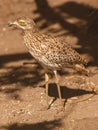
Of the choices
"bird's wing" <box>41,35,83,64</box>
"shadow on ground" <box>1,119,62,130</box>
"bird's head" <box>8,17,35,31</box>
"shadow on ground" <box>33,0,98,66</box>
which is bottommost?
"shadow on ground" <box>1,119,62,130</box>

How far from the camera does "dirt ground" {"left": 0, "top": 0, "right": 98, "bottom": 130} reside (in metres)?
6.73

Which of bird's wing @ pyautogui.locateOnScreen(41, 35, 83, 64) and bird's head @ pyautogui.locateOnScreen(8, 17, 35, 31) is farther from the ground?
bird's head @ pyautogui.locateOnScreen(8, 17, 35, 31)

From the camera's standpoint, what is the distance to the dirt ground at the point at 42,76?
673 cm

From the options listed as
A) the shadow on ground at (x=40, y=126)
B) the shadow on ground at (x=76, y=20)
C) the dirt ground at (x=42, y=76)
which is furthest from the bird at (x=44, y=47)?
the shadow on ground at (x=76, y=20)

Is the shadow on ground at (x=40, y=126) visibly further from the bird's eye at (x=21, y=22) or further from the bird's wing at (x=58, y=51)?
the bird's eye at (x=21, y=22)

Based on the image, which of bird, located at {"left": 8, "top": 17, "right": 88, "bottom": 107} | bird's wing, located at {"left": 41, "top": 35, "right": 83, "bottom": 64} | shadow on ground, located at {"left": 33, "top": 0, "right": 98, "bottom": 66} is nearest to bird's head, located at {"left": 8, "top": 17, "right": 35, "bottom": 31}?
bird, located at {"left": 8, "top": 17, "right": 88, "bottom": 107}

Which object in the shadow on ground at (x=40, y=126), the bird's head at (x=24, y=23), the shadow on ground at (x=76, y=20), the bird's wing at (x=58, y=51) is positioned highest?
the bird's head at (x=24, y=23)

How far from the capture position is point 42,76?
8.30 metres

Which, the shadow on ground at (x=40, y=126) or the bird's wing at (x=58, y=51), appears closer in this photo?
the shadow on ground at (x=40, y=126)

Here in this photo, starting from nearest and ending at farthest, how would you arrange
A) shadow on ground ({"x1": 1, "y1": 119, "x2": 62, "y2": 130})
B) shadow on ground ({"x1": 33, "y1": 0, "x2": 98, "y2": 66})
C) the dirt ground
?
1. shadow on ground ({"x1": 1, "y1": 119, "x2": 62, "y2": 130})
2. the dirt ground
3. shadow on ground ({"x1": 33, "y1": 0, "x2": 98, "y2": 66})

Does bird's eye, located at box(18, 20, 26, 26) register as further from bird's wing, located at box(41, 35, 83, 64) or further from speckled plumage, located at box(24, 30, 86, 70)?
bird's wing, located at box(41, 35, 83, 64)

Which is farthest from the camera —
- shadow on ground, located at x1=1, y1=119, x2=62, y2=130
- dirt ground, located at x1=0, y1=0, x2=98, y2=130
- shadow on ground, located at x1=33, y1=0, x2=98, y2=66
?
shadow on ground, located at x1=33, y1=0, x2=98, y2=66

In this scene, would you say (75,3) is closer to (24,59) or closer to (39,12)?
(39,12)

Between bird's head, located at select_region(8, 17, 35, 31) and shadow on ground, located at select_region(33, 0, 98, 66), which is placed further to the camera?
shadow on ground, located at select_region(33, 0, 98, 66)
